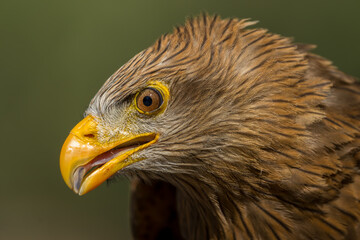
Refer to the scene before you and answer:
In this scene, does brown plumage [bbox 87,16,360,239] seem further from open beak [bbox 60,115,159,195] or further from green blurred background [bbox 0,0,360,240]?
green blurred background [bbox 0,0,360,240]

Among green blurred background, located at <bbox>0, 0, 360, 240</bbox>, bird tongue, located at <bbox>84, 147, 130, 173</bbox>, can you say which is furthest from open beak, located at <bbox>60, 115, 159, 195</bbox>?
green blurred background, located at <bbox>0, 0, 360, 240</bbox>

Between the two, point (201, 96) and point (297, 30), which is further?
point (297, 30)

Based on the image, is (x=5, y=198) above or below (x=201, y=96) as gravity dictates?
below

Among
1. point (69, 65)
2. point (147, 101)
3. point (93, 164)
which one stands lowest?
point (93, 164)

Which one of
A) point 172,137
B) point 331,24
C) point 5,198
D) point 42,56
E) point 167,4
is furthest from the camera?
point 5,198

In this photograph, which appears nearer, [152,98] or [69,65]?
[152,98]

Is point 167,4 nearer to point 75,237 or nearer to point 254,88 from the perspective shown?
point 75,237

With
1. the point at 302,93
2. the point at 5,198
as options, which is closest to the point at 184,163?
the point at 302,93

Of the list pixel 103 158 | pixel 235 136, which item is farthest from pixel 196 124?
pixel 103 158

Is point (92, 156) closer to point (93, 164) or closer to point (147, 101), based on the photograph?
point (93, 164)
